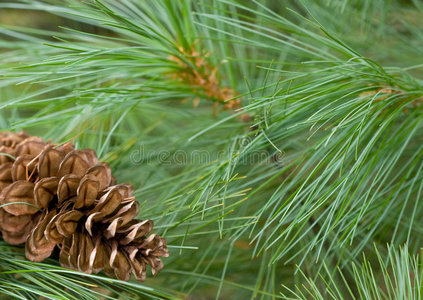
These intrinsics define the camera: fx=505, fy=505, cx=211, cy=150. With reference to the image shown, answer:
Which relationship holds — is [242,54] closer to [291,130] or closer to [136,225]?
[291,130]

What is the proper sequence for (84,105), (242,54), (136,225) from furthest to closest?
1. (242,54)
2. (84,105)
3. (136,225)

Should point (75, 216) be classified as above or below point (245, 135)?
below

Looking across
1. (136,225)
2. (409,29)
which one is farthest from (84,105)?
(409,29)
